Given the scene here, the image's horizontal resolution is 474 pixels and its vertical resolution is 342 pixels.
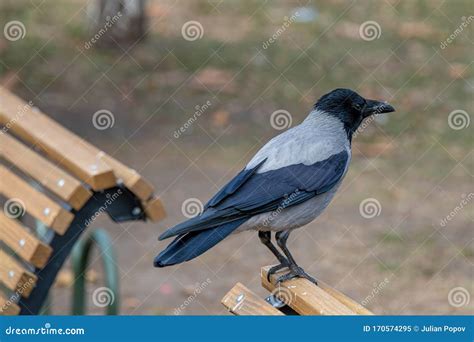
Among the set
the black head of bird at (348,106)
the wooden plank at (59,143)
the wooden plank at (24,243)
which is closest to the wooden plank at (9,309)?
the wooden plank at (24,243)

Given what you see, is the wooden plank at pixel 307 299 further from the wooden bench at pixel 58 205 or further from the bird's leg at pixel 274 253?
the wooden bench at pixel 58 205

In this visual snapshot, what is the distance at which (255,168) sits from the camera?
389 cm

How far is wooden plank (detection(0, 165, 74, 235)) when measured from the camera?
13.5 ft

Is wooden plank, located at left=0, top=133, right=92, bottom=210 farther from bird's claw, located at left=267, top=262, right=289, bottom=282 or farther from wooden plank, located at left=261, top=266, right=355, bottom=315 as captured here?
wooden plank, located at left=261, top=266, right=355, bottom=315

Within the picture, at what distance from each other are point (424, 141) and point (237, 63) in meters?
2.28

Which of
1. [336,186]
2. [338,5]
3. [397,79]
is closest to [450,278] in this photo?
[336,186]

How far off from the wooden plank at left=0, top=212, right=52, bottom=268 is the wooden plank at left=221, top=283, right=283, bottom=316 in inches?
43.8

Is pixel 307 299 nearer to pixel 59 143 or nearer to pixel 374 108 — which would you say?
pixel 374 108

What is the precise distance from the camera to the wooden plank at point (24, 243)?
13.6 feet

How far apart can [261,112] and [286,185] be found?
202 inches

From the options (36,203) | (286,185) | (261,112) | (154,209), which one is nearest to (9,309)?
(36,203)

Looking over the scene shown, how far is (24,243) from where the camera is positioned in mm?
4230

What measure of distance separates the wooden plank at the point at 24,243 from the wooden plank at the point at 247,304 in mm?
1114

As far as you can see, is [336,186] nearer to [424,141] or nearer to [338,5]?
[424,141]
